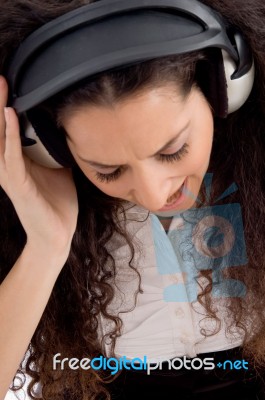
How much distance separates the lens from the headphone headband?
814 millimetres

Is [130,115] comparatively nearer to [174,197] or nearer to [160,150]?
[160,150]

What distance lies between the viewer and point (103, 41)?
2.69 feet

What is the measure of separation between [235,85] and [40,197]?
1.25 feet

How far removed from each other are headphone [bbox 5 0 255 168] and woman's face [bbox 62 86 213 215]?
0.06m

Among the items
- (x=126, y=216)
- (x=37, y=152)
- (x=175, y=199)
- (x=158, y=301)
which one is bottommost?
(x=158, y=301)

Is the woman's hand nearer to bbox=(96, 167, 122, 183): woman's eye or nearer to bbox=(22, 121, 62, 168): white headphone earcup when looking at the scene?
bbox=(22, 121, 62, 168): white headphone earcup

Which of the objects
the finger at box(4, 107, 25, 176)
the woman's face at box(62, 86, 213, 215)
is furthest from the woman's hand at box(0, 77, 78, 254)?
the woman's face at box(62, 86, 213, 215)

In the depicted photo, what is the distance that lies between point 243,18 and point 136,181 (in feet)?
0.92

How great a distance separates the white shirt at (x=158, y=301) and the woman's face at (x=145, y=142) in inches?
11.6

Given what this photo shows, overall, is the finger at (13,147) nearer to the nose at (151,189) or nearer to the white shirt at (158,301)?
the nose at (151,189)

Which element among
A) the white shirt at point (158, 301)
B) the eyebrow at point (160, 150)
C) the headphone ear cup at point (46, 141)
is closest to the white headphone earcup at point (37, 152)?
the headphone ear cup at point (46, 141)

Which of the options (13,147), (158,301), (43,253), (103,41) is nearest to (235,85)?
(103,41)

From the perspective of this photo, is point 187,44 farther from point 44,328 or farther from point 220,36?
point 44,328

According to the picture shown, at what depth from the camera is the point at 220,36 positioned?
88 cm
